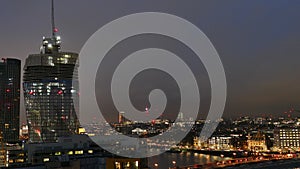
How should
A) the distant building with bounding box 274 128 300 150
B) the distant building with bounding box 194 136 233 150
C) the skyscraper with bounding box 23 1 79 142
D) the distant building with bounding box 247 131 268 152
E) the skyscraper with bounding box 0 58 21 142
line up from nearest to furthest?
the skyscraper with bounding box 23 1 79 142 → the distant building with bounding box 274 128 300 150 → the distant building with bounding box 247 131 268 152 → the distant building with bounding box 194 136 233 150 → the skyscraper with bounding box 0 58 21 142

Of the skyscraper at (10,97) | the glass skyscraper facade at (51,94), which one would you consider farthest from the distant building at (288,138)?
the skyscraper at (10,97)

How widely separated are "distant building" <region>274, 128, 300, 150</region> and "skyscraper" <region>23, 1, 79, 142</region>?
1521cm

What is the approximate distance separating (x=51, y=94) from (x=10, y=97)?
13131 millimetres

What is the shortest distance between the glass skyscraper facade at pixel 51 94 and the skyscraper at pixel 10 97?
31.5 feet

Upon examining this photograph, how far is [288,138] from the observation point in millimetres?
26812

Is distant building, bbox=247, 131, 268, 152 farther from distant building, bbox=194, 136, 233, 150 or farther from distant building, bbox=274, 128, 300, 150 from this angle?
distant building, bbox=194, 136, 233, 150

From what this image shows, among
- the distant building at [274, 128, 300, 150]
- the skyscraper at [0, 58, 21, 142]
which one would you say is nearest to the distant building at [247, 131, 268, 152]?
the distant building at [274, 128, 300, 150]

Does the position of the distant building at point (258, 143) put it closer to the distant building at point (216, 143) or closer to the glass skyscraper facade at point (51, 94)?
the distant building at point (216, 143)

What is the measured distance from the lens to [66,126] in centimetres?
2269

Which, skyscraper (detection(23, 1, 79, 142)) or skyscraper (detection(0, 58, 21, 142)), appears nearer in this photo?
skyscraper (detection(23, 1, 79, 142))

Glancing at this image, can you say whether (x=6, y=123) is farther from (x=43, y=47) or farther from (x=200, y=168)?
(x=200, y=168)

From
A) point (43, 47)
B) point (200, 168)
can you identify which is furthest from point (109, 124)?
point (200, 168)

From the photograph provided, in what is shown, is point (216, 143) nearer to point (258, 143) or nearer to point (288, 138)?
point (258, 143)

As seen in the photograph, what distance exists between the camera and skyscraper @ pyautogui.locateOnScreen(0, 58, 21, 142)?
31542 millimetres
